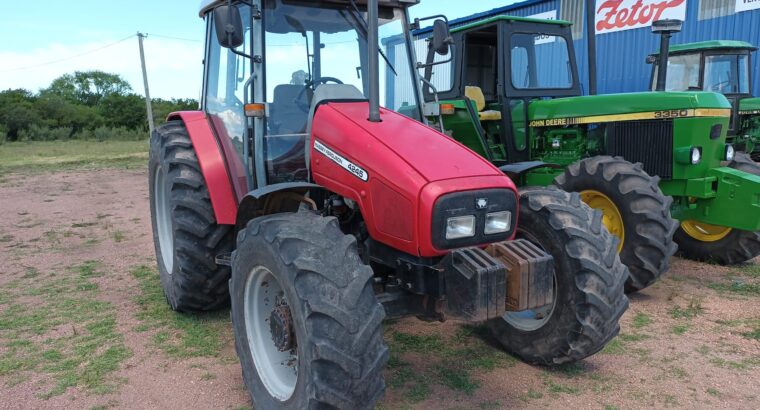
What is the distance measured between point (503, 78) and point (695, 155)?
2076 mm

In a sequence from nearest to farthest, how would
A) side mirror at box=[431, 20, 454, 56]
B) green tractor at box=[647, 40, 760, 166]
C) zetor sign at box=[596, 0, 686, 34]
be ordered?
1. side mirror at box=[431, 20, 454, 56]
2. green tractor at box=[647, 40, 760, 166]
3. zetor sign at box=[596, 0, 686, 34]

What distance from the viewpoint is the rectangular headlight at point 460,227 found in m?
2.82

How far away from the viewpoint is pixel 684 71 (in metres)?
9.98

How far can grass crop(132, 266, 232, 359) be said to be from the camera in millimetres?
4059

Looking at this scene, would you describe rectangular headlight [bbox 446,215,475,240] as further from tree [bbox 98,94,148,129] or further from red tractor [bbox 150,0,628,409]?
tree [bbox 98,94,148,129]

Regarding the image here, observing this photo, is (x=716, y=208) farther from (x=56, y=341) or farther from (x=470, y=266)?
(x=56, y=341)

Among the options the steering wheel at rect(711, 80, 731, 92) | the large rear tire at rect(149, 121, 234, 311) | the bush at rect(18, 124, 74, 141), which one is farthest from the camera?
the bush at rect(18, 124, 74, 141)

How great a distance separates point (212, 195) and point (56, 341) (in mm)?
1572

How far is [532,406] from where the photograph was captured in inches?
127

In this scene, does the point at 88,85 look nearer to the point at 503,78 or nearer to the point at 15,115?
the point at 15,115

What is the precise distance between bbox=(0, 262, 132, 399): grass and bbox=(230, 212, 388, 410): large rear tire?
1295 millimetres

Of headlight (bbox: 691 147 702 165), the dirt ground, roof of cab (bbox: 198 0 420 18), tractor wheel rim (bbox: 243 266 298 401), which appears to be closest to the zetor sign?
headlight (bbox: 691 147 702 165)

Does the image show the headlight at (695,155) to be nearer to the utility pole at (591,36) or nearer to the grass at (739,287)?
the grass at (739,287)

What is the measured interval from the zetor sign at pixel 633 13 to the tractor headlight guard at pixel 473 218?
43.1 feet
